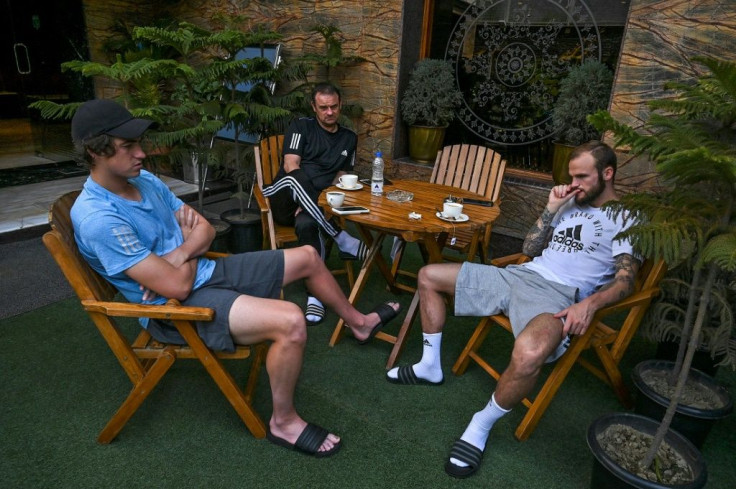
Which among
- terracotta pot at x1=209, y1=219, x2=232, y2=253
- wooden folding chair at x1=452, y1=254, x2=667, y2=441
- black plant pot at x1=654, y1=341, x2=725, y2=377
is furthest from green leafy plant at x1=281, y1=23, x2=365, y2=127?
black plant pot at x1=654, y1=341, x2=725, y2=377

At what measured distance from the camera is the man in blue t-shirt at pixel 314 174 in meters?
3.20

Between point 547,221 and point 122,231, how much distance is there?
204cm

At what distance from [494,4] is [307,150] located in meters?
2.37

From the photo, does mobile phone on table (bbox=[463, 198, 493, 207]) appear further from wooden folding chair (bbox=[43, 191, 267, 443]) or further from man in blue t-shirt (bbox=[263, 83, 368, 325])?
wooden folding chair (bbox=[43, 191, 267, 443])

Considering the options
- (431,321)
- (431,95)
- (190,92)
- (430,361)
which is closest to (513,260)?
(431,321)

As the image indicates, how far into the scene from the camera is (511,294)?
2.27 m

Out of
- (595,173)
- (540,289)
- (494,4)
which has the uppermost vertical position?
(494,4)

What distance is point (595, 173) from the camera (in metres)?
2.26

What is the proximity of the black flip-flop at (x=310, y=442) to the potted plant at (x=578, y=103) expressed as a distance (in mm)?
2919

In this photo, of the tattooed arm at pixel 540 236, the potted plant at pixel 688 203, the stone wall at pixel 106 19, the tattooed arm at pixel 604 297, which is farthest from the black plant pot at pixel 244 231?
the stone wall at pixel 106 19

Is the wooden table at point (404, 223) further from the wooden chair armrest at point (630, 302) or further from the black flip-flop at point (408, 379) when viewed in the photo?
the wooden chair armrest at point (630, 302)

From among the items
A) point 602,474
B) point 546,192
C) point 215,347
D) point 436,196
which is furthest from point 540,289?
point 546,192

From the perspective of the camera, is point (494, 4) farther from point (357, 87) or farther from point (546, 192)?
point (546, 192)

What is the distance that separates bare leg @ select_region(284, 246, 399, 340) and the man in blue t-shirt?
0.52m
